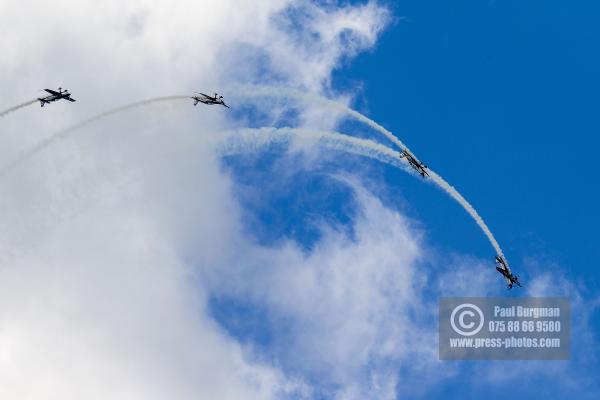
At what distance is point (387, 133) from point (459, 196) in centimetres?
1980

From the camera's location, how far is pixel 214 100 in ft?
568

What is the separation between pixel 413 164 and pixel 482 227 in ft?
60.4

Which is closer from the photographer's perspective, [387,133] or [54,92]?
[387,133]

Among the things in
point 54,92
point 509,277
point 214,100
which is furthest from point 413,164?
point 54,92

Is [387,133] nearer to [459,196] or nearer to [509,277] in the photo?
[459,196]

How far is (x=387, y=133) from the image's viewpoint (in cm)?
16250

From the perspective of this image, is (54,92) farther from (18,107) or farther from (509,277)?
(509,277)

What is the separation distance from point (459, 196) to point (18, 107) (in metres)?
90.3

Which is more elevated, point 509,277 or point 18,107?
point 18,107

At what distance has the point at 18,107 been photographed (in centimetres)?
17100

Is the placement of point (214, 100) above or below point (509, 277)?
above

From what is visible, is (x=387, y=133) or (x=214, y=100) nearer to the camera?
(x=387, y=133)

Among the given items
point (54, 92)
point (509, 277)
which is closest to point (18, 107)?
point (54, 92)

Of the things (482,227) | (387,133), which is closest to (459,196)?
(482,227)
